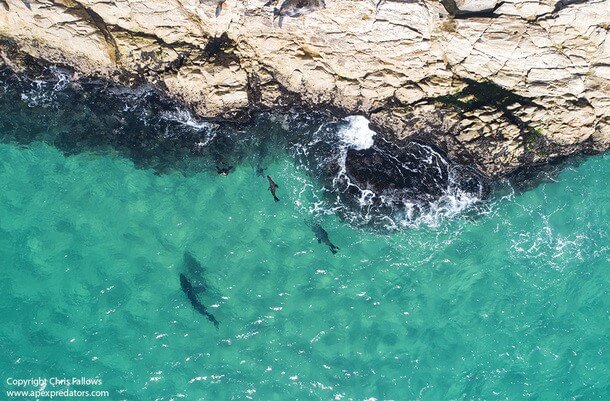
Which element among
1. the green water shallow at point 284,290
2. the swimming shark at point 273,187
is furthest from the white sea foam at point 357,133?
the swimming shark at point 273,187

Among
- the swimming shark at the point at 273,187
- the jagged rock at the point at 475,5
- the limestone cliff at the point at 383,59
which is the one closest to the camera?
the jagged rock at the point at 475,5

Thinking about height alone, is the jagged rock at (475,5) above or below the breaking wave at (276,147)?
above

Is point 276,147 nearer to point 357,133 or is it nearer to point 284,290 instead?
point 357,133

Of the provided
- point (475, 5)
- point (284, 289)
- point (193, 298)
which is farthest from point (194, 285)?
point (475, 5)

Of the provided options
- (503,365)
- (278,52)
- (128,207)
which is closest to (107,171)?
(128,207)

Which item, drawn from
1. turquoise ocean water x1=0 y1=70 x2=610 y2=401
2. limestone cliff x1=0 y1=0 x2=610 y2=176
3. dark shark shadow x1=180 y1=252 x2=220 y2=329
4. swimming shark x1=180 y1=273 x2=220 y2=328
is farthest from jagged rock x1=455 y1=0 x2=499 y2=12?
swimming shark x1=180 y1=273 x2=220 y2=328

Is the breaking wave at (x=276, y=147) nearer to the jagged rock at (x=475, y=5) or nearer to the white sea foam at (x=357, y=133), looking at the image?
the white sea foam at (x=357, y=133)
